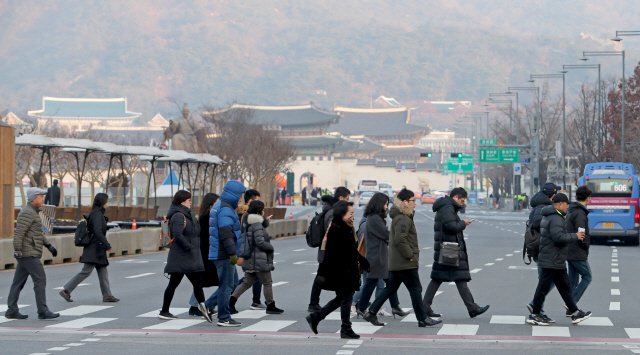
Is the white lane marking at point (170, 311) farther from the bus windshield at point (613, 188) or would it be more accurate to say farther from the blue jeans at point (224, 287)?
the bus windshield at point (613, 188)

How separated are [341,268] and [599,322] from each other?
12.3 ft

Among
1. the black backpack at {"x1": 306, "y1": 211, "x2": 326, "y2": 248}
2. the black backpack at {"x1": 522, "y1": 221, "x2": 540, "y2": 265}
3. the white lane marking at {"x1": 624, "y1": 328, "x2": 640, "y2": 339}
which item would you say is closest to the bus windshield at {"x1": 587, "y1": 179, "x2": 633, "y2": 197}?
the black backpack at {"x1": 522, "y1": 221, "x2": 540, "y2": 265}

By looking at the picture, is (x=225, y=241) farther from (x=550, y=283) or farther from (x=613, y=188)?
(x=613, y=188)

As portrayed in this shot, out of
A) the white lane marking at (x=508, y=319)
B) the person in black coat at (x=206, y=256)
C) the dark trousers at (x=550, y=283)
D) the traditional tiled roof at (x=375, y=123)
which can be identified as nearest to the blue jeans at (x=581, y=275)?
the dark trousers at (x=550, y=283)

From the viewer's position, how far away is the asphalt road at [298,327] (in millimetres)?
9688

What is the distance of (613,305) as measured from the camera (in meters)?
13.5

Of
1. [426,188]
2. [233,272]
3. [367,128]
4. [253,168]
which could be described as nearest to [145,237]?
[233,272]

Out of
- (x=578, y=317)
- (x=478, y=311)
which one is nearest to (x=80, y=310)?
(x=478, y=311)

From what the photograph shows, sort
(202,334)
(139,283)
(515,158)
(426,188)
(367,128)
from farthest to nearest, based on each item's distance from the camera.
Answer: (367,128)
(426,188)
(515,158)
(139,283)
(202,334)

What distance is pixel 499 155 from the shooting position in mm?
66250

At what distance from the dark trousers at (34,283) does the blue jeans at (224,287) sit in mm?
2267

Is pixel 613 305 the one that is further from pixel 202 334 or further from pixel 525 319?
pixel 202 334

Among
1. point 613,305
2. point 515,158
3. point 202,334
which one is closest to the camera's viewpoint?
point 202,334

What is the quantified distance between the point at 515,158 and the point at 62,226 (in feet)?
152
